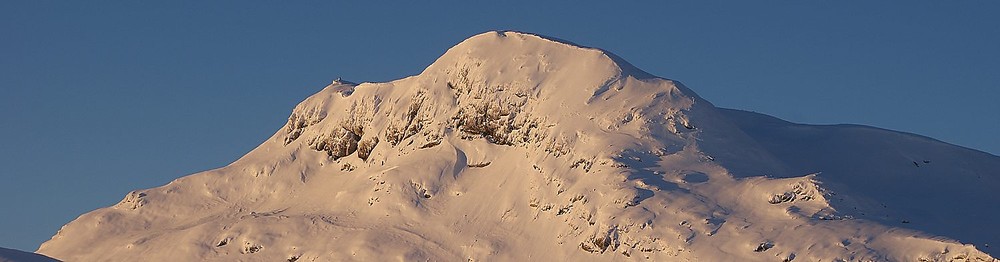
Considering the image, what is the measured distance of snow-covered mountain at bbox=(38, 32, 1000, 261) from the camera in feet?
336

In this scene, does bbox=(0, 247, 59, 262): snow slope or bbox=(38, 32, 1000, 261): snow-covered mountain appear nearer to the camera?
bbox=(0, 247, 59, 262): snow slope

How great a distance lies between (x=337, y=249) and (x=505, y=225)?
11803 mm

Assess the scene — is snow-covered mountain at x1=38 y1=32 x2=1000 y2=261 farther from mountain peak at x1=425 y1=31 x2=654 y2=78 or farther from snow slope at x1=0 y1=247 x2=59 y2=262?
snow slope at x1=0 y1=247 x2=59 y2=262

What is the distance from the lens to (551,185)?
11238 centimetres

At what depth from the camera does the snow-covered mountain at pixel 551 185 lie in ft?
336

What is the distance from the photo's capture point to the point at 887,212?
343 feet

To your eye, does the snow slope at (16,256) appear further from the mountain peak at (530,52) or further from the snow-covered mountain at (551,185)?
the mountain peak at (530,52)

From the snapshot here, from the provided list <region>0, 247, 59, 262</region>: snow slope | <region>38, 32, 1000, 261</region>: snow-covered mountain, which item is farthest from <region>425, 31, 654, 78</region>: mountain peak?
<region>0, 247, 59, 262</region>: snow slope

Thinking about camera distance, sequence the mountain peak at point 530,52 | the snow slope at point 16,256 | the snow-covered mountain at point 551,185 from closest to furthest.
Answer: the snow slope at point 16,256 < the snow-covered mountain at point 551,185 < the mountain peak at point 530,52

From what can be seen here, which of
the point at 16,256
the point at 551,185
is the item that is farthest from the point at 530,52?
the point at 16,256

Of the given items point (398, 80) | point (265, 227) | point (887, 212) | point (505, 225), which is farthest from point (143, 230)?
point (887, 212)

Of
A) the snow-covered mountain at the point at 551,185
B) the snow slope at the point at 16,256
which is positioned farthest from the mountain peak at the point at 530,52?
the snow slope at the point at 16,256

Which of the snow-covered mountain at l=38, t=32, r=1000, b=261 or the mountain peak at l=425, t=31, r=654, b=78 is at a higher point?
the mountain peak at l=425, t=31, r=654, b=78

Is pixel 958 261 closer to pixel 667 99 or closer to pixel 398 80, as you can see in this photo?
pixel 667 99
